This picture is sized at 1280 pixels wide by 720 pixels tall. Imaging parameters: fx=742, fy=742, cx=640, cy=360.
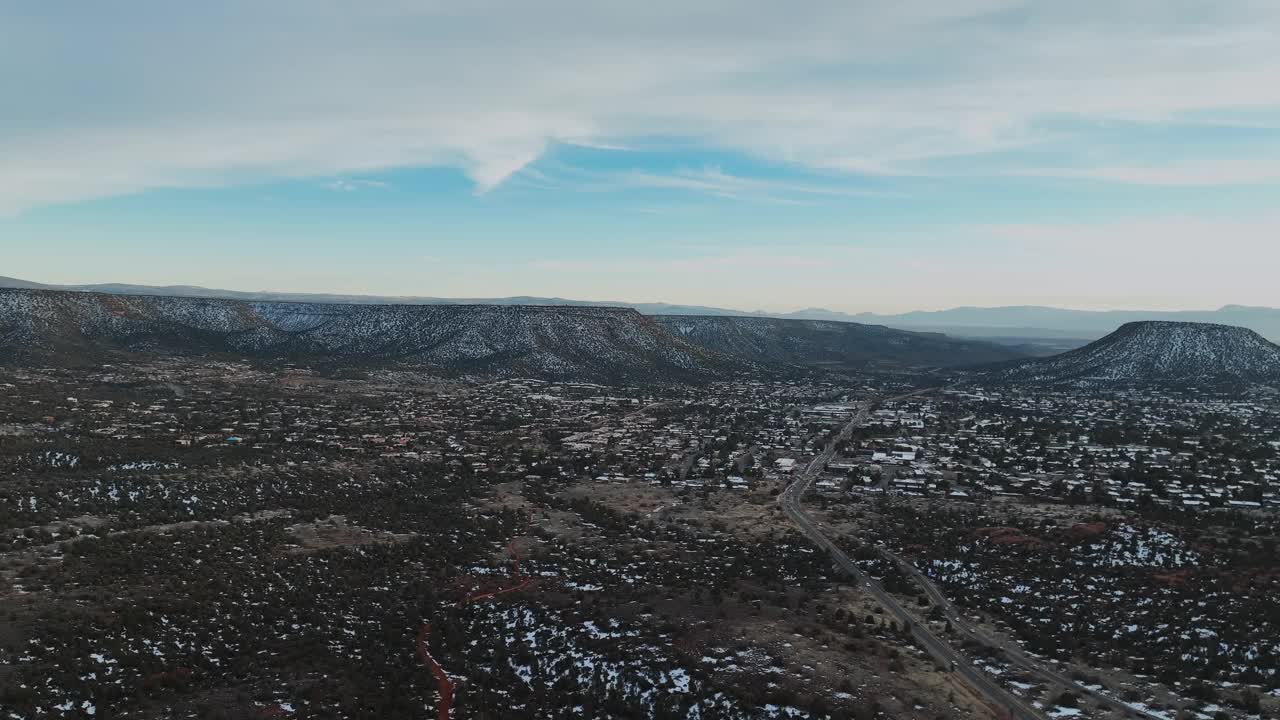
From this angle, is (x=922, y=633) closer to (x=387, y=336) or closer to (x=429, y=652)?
(x=429, y=652)

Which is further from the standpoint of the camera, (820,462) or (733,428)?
(733,428)

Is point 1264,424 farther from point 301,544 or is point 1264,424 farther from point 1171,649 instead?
point 301,544

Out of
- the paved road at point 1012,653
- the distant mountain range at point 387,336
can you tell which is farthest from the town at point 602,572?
the distant mountain range at point 387,336

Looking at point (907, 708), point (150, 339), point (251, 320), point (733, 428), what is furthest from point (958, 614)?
point (251, 320)

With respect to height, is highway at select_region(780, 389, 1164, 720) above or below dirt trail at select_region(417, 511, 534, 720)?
above

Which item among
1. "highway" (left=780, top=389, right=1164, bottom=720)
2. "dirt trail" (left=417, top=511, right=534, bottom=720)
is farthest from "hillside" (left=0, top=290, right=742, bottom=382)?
"dirt trail" (left=417, top=511, right=534, bottom=720)

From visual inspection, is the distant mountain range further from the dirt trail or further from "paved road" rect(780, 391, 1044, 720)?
the dirt trail

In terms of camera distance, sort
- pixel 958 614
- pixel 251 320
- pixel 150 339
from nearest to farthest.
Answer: pixel 958 614
pixel 150 339
pixel 251 320

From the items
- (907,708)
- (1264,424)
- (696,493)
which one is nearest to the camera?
(907,708)
